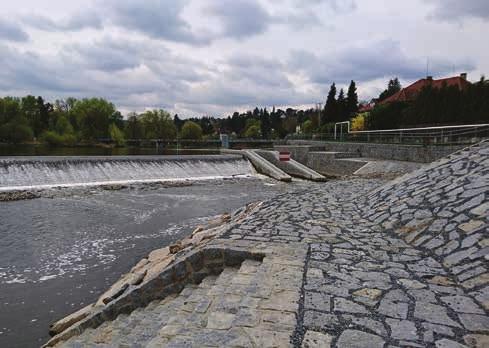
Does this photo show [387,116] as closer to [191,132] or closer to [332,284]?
[332,284]

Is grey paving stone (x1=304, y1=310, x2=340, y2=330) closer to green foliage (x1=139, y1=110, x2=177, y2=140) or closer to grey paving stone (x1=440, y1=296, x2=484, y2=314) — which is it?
grey paving stone (x1=440, y1=296, x2=484, y2=314)

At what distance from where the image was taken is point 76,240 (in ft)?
33.4

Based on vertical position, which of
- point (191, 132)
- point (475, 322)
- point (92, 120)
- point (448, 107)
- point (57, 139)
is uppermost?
point (92, 120)

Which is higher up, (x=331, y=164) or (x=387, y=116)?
(x=387, y=116)

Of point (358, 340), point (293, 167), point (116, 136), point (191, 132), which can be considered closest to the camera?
point (358, 340)

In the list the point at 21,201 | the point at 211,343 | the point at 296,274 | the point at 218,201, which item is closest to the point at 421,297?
the point at 296,274

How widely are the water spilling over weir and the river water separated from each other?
238 centimetres

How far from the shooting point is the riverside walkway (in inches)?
114

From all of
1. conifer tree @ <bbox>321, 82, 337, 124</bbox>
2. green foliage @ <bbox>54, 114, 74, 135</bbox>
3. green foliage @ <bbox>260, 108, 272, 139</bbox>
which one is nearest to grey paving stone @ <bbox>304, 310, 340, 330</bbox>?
conifer tree @ <bbox>321, 82, 337, 124</bbox>

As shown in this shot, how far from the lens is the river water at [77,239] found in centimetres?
644

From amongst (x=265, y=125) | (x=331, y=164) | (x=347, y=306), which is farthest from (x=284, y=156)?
(x=265, y=125)

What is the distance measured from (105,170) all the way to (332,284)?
1937 centimetres

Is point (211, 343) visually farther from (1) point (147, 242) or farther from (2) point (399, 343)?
(1) point (147, 242)

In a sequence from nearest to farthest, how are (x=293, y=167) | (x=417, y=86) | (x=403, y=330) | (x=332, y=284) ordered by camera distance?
(x=403, y=330) → (x=332, y=284) → (x=293, y=167) → (x=417, y=86)
